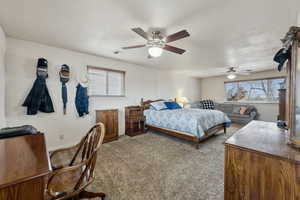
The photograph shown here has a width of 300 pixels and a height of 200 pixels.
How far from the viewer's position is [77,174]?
1314 millimetres

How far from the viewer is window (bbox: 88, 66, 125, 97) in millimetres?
3496

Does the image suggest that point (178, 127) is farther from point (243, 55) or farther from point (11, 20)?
point (11, 20)

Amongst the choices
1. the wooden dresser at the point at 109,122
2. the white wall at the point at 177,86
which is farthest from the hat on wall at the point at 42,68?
the white wall at the point at 177,86

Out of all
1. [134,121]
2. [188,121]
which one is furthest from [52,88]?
[188,121]

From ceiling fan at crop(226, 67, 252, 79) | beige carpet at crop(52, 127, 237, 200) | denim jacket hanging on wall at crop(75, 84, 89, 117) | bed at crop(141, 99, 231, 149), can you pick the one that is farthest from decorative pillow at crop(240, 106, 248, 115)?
denim jacket hanging on wall at crop(75, 84, 89, 117)

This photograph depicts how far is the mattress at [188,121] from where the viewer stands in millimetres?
2957

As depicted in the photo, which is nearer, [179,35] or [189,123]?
[179,35]

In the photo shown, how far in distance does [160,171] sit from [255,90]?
240 inches

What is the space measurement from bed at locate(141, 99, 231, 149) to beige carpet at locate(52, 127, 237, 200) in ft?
0.93

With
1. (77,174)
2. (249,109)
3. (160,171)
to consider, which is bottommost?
(160,171)

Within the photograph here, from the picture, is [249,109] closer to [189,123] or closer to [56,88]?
[189,123]

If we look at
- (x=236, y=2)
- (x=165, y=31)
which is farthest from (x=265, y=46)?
(x=165, y=31)

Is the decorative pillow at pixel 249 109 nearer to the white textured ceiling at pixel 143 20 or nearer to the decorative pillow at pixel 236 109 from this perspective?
→ the decorative pillow at pixel 236 109

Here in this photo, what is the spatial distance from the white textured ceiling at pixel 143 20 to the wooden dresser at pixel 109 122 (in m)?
1.70
